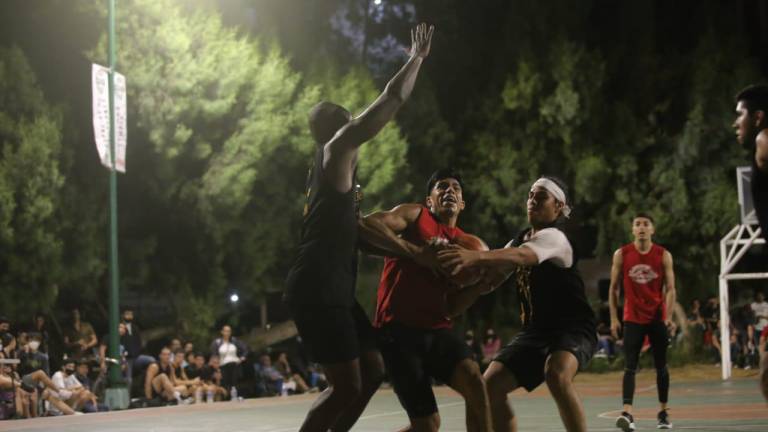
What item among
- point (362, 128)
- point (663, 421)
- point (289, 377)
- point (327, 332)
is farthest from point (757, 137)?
point (289, 377)

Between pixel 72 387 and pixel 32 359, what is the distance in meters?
0.71

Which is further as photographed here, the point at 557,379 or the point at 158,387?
the point at 158,387

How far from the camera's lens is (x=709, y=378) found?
24.2m

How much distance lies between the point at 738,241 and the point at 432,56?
14.4 meters

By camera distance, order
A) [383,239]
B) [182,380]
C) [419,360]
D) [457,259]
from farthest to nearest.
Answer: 1. [182,380]
2. [419,360]
3. [383,239]
4. [457,259]

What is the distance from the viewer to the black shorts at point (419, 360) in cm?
721

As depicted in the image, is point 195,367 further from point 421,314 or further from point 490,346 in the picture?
point 421,314

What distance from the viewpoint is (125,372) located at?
1944 centimetres

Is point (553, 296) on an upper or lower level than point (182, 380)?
upper

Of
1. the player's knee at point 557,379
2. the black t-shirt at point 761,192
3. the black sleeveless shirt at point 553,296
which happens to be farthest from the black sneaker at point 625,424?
the black t-shirt at point 761,192

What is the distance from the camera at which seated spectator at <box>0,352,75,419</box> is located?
16172 mm

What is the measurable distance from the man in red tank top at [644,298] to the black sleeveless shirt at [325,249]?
6.07 metres

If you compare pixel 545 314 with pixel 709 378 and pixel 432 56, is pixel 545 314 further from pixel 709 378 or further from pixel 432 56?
pixel 432 56

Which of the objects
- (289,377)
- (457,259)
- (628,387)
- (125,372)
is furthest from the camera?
(289,377)
